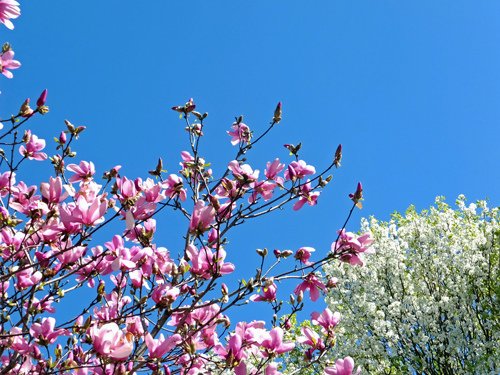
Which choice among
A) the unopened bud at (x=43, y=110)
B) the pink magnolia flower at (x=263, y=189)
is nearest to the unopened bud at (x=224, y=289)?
the pink magnolia flower at (x=263, y=189)

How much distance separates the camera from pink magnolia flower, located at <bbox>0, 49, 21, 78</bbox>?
3.43 metres

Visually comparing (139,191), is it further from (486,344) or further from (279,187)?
(486,344)

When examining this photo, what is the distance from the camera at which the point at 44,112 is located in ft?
11.2

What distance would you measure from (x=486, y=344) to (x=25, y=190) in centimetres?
1078

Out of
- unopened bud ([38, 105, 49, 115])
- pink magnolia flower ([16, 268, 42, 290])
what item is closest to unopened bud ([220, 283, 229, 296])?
pink magnolia flower ([16, 268, 42, 290])

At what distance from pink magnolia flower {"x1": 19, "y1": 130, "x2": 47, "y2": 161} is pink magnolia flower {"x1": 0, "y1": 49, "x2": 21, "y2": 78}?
648mm

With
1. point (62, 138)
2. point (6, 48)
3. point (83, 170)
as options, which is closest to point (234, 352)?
point (83, 170)

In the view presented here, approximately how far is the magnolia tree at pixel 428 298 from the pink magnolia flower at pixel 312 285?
28.0ft

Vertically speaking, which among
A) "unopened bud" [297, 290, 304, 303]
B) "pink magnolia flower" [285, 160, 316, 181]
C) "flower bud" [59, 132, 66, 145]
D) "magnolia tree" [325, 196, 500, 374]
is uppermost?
"magnolia tree" [325, 196, 500, 374]

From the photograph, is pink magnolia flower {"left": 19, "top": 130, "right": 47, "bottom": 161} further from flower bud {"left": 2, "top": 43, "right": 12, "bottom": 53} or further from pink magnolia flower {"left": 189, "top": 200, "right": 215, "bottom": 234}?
pink magnolia flower {"left": 189, "top": 200, "right": 215, "bottom": 234}

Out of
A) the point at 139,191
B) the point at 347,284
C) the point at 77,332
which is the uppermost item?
the point at 347,284

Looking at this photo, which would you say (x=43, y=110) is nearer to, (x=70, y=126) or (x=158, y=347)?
(x=70, y=126)

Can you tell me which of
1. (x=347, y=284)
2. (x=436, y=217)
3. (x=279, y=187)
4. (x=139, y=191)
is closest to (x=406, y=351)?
(x=347, y=284)

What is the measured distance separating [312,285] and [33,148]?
100 inches
